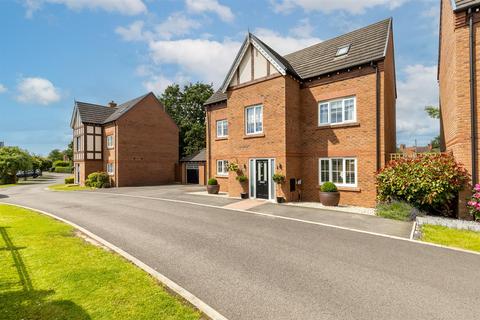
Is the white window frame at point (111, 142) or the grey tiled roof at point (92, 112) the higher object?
the grey tiled roof at point (92, 112)

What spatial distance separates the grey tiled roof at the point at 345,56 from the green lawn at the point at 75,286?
502 inches

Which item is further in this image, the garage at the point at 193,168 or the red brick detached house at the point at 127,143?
the garage at the point at 193,168

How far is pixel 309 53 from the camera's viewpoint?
56.3 feet

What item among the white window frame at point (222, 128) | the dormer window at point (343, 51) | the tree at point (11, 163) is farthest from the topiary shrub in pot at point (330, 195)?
the tree at point (11, 163)

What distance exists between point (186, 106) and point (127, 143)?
66.6 ft

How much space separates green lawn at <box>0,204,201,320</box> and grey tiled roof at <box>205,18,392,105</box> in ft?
41.9

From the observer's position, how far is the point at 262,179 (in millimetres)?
15312

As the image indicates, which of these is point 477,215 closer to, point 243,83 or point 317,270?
point 317,270

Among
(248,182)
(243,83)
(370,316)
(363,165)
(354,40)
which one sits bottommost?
(370,316)

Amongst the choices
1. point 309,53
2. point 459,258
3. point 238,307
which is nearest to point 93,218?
point 238,307

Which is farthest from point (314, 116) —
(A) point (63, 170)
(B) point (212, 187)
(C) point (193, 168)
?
(A) point (63, 170)

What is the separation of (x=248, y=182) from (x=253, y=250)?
9386 mm

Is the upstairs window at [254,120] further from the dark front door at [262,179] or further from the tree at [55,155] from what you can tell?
the tree at [55,155]

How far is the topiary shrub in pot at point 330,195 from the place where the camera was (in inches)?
504
